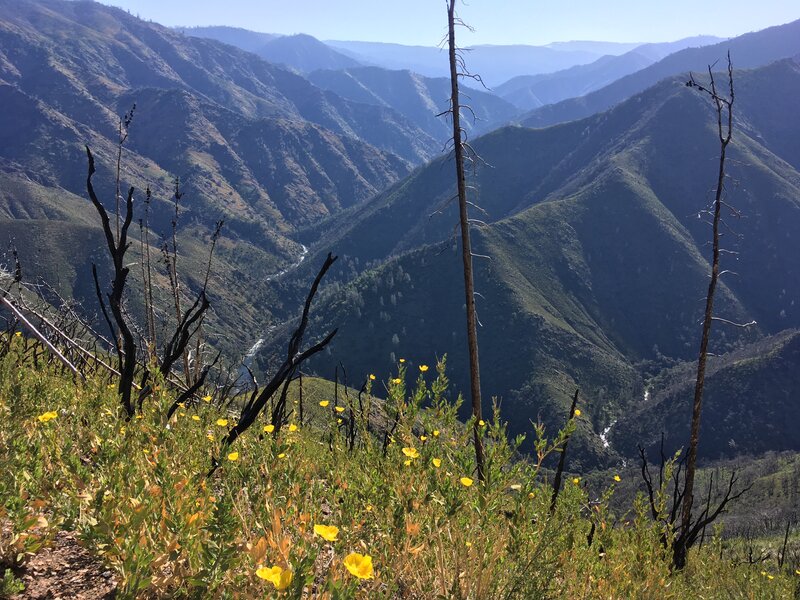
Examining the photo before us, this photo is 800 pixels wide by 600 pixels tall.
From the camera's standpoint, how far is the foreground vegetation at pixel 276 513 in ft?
9.12

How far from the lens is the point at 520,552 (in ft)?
13.2

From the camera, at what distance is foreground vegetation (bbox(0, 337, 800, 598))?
9.12 ft

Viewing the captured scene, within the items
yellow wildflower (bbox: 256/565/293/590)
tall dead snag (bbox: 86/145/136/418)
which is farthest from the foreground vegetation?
tall dead snag (bbox: 86/145/136/418)

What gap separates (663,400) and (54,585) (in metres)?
196

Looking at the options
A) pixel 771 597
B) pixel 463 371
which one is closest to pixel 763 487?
pixel 463 371

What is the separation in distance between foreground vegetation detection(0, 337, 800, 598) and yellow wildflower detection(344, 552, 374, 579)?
0.04 feet

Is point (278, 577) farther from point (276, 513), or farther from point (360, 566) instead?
point (276, 513)

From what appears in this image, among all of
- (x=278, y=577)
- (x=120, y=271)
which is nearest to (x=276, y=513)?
A: (x=278, y=577)

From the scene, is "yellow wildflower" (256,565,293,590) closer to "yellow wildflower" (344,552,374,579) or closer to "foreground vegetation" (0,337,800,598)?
"foreground vegetation" (0,337,800,598)

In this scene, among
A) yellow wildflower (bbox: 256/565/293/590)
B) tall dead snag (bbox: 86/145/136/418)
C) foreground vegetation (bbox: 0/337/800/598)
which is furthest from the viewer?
tall dead snag (bbox: 86/145/136/418)

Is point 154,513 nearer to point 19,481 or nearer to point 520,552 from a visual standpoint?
point 19,481

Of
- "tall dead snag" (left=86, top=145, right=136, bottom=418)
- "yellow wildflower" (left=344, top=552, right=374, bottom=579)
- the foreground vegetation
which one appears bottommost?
the foreground vegetation

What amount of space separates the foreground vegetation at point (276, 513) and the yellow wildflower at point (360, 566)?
0.01 m

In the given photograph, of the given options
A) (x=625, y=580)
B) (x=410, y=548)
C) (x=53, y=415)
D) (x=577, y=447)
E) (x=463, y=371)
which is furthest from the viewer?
(x=463, y=371)
